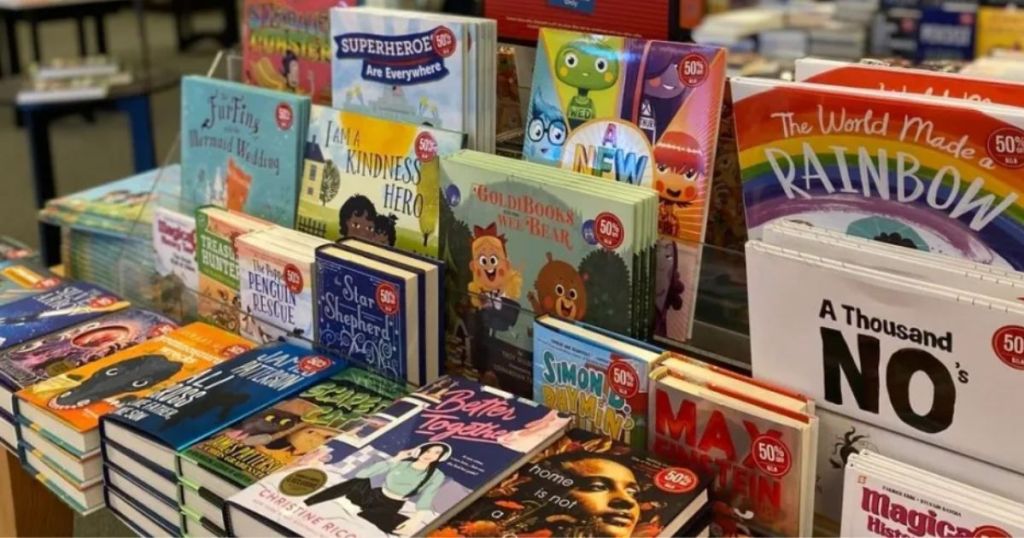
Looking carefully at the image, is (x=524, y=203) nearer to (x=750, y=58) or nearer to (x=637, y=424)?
(x=637, y=424)

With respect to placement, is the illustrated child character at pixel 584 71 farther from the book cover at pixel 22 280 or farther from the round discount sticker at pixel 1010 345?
the book cover at pixel 22 280

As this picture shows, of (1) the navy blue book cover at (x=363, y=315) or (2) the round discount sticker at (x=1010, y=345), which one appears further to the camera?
(1) the navy blue book cover at (x=363, y=315)

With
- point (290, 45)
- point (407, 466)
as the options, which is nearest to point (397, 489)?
point (407, 466)

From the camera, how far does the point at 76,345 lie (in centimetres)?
142

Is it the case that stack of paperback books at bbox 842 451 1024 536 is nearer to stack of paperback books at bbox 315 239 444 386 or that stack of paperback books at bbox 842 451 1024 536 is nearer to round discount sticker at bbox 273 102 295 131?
stack of paperback books at bbox 315 239 444 386

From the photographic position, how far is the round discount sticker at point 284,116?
4.99ft

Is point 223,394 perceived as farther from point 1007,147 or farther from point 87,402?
point 1007,147

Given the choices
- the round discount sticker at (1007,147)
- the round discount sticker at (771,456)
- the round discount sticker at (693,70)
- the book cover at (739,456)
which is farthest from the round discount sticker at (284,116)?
the round discount sticker at (1007,147)

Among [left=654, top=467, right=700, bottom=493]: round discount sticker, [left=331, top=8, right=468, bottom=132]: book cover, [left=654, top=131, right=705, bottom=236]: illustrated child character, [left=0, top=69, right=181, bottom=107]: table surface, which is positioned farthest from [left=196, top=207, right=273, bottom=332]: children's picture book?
[left=0, top=69, right=181, bottom=107]: table surface

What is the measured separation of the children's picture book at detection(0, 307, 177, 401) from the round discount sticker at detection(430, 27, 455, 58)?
1.88ft

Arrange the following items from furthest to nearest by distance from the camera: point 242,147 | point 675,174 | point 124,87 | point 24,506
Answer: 1. point 124,87
2. point 24,506
3. point 242,147
4. point 675,174

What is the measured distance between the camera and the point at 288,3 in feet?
5.39

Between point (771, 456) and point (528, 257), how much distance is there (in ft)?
1.30

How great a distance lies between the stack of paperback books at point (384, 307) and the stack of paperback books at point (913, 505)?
0.55 meters
